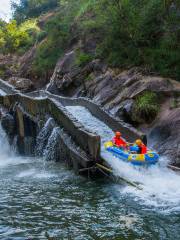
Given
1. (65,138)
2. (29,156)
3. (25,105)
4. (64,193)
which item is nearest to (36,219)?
(64,193)

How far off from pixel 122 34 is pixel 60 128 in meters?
9.55

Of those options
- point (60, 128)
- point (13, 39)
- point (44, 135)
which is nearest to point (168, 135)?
point (60, 128)

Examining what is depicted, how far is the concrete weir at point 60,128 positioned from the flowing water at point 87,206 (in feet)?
2.63

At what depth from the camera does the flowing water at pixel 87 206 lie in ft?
32.9

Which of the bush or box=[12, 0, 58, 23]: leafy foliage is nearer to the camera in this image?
the bush

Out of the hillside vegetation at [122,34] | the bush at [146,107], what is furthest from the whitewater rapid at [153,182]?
the hillside vegetation at [122,34]

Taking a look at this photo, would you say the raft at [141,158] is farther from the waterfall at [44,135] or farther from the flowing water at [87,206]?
the waterfall at [44,135]

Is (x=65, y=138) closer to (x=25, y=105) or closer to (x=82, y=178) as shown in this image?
(x=82, y=178)

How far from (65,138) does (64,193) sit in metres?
4.80

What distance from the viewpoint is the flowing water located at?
10016 millimetres

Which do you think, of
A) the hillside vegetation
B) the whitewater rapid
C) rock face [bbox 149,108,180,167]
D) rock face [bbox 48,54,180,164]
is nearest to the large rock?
rock face [bbox 48,54,180,164]

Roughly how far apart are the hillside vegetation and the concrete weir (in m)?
4.55

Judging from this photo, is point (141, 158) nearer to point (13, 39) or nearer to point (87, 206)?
point (87, 206)

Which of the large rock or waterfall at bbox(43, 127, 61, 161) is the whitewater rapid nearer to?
waterfall at bbox(43, 127, 61, 161)
